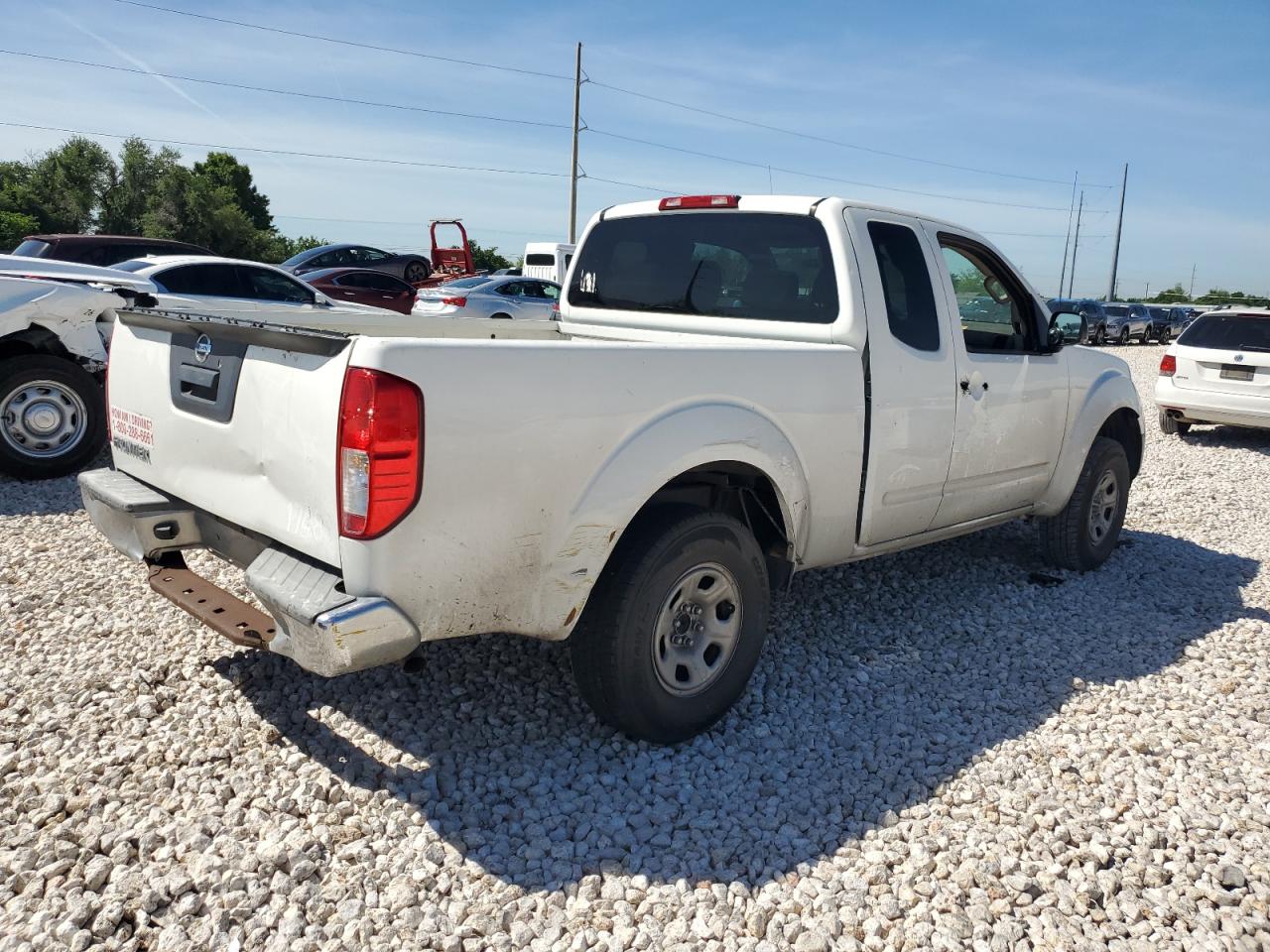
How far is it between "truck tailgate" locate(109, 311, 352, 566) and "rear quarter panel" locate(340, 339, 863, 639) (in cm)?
19

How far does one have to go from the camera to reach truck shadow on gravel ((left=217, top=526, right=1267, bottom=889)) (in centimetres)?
293

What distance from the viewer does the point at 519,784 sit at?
10.4 ft

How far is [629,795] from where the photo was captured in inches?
124

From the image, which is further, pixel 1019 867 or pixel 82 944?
pixel 1019 867

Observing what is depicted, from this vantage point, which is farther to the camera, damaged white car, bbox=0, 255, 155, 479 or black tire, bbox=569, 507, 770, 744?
damaged white car, bbox=0, 255, 155, 479

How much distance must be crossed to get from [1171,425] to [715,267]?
10.0m

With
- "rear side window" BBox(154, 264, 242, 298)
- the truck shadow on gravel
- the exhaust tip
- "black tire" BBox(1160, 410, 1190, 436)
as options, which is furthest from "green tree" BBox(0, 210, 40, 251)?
the exhaust tip

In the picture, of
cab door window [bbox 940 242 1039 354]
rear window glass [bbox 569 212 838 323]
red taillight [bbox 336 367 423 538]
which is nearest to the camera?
red taillight [bbox 336 367 423 538]

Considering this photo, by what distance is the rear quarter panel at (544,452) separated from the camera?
260 cm

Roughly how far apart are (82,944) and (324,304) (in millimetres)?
9364

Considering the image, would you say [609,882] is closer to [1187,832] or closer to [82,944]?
[82,944]

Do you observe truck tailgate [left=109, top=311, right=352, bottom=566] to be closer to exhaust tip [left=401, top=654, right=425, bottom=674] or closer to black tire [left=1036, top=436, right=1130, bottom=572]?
exhaust tip [left=401, top=654, right=425, bottom=674]

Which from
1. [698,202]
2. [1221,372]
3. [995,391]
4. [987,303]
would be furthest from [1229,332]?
Answer: [698,202]

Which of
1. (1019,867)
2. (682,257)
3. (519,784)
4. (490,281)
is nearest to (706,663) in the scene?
(519,784)
